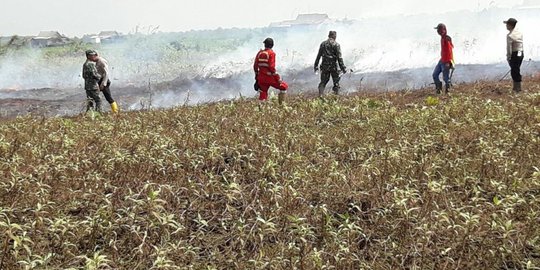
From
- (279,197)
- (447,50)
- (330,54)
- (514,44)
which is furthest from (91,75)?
(514,44)

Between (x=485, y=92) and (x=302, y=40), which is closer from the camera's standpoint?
(x=485, y=92)

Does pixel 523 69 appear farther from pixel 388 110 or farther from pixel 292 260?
pixel 292 260

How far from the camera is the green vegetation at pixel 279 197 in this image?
11.1ft

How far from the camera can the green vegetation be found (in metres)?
3.38

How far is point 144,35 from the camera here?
40.7 metres

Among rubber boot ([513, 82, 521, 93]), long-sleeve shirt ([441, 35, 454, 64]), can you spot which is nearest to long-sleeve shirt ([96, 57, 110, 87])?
long-sleeve shirt ([441, 35, 454, 64])

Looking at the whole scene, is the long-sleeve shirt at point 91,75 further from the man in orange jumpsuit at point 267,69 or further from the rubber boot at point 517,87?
the rubber boot at point 517,87

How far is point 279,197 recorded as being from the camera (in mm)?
4156

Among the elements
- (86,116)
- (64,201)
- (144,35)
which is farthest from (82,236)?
(144,35)

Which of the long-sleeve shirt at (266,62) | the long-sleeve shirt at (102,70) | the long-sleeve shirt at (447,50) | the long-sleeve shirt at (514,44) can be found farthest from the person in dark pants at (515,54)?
the long-sleeve shirt at (102,70)

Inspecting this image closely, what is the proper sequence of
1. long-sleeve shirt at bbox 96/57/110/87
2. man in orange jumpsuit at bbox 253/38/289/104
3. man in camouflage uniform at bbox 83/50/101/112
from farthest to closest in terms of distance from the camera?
long-sleeve shirt at bbox 96/57/110/87 < man in camouflage uniform at bbox 83/50/101/112 < man in orange jumpsuit at bbox 253/38/289/104

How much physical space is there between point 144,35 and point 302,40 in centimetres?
1528

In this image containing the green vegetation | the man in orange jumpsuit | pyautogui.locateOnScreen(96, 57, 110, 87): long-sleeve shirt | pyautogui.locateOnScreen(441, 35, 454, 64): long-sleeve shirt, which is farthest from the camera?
pyautogui.locateOnScreen(96, 57, 110, 87): long-sleeve shirt

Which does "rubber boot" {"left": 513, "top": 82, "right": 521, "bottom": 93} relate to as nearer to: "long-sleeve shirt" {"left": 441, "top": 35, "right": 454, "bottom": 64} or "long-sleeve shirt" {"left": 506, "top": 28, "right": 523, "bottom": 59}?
"long-sleeve shirt" {"left": 506, "top": 28, "right": 523, "bottom": 59}
